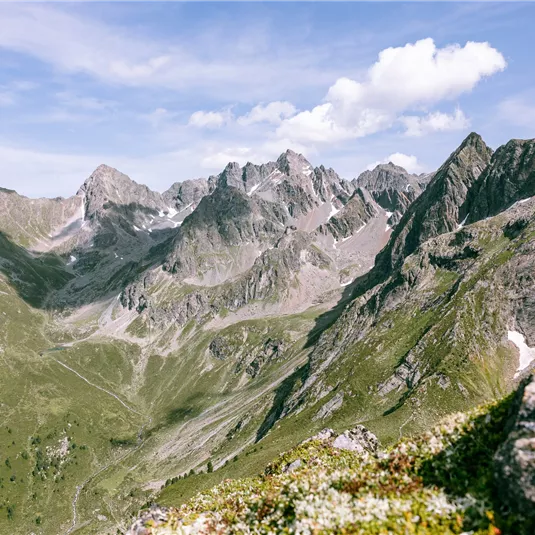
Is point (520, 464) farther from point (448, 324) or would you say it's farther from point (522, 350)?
point (448, 324)

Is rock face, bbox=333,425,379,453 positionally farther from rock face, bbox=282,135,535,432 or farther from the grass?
rock face, bbox=282,135,535,432

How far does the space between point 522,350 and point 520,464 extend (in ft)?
456

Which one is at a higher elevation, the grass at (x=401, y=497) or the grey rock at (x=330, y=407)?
the grass at (x=401, y=497)

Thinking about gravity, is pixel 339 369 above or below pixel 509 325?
below

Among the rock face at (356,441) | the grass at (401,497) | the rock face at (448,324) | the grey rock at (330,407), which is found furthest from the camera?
the grey rock at (330,407)

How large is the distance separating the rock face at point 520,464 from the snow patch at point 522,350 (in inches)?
5005

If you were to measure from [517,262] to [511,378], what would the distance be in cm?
4755

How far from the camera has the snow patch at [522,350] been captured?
123150mm

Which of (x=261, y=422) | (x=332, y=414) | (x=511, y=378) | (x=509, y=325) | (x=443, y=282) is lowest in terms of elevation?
(x=261, y=422)

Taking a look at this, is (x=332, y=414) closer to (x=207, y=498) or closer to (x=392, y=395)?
(x=392, y=395)

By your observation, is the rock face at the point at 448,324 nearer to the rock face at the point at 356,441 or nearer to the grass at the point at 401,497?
the rock face at the point at 356,441

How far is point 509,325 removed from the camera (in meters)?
135

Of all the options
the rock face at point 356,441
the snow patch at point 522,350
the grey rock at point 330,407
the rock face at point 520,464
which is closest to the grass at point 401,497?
the rock face at point 520,464

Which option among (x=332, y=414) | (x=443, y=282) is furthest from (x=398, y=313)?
(x=332, y=414)
